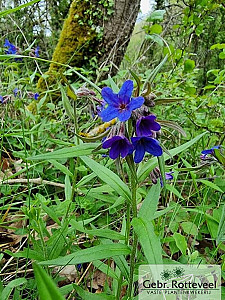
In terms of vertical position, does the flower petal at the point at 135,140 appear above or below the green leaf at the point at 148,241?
above

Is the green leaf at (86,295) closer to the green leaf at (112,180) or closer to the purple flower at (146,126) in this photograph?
the green leaf at (112,180)

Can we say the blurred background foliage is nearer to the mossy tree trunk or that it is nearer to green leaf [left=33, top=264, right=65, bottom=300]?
the mossy tree trunk

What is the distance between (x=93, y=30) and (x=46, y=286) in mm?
3797

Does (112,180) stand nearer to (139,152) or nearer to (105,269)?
(139,152)

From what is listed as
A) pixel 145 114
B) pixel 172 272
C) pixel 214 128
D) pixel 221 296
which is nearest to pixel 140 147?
pixel 145 114

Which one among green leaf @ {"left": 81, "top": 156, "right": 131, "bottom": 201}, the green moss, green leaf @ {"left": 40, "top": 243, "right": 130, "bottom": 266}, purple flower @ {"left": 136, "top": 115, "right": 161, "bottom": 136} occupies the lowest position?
green leaf @ {"left": 40, "top": 243, "right": 130, "bottom": 266}

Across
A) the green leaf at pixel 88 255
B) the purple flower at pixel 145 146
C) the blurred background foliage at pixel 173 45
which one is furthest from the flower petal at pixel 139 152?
the blurred background foliage at pixel 173 45

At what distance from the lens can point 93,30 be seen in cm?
392

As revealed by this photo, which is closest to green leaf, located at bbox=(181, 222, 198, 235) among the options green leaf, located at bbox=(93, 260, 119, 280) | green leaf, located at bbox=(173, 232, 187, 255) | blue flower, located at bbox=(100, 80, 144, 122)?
green leaf, located at bbox=(173, 232, 187, 255)

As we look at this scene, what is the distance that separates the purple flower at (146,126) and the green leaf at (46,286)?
57 centimetres

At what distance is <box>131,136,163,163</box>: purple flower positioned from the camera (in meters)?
1.00

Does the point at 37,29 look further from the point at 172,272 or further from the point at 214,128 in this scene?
the point at 172,272

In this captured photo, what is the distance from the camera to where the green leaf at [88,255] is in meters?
0.98

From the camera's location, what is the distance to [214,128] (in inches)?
107
